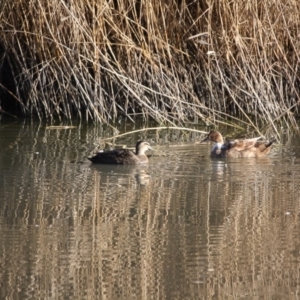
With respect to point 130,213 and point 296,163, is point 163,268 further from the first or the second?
point 296,163

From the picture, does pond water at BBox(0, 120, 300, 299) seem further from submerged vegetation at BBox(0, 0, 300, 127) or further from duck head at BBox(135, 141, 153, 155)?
submerged vegetation at BBox(0, 0, 300, 127)

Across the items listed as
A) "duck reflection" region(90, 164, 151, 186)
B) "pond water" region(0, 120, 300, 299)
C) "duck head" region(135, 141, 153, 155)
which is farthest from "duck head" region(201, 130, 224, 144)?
"duck reflection" region(90, 164, 151, 186)

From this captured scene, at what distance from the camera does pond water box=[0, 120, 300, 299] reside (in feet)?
17.3

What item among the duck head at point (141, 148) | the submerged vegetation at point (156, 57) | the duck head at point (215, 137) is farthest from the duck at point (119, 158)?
the submerged vegetation at point (156, 57)

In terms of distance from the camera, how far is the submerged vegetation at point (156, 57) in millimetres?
11688

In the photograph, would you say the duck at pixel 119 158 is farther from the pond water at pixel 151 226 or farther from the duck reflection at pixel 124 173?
the pond water at pixel 151 226

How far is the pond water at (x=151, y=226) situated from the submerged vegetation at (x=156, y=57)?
1861mm

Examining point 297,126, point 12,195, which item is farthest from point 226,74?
point 12,195

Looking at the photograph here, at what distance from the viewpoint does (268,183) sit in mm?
8234

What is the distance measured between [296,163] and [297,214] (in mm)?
2346

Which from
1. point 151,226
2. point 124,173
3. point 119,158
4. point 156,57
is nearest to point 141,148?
point 119,158

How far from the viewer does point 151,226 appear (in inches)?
259

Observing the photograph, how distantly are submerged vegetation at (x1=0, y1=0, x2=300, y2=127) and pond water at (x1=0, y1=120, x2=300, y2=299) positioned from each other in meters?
1.86

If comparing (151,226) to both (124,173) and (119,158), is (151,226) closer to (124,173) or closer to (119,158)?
(124,173)
